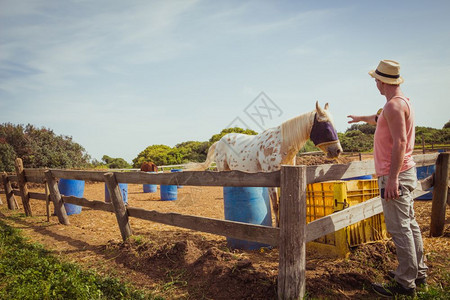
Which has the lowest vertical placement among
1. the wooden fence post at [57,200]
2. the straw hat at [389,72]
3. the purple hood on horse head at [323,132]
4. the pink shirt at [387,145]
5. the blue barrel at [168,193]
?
the blue barrel at [168,193]

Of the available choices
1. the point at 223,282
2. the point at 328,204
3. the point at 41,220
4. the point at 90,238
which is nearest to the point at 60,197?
the point at 41,220

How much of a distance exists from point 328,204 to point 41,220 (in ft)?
23.0

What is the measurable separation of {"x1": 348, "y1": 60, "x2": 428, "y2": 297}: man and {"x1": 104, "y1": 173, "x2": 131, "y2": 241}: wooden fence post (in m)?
3.73

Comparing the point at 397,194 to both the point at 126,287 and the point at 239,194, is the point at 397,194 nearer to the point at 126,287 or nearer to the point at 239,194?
the point at 239,194

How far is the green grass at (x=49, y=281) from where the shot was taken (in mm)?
2783

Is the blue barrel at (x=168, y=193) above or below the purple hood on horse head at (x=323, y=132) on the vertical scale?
below

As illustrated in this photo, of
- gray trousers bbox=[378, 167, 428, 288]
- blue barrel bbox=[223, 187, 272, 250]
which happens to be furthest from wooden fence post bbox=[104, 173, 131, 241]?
gray trousers bbox=[378, 167, 428, 288]

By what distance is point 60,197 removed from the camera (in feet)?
21.6

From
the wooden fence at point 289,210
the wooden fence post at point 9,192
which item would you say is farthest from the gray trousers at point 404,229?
the wooden fence post at point 9,192

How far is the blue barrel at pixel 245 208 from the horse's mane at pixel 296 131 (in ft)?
3.42

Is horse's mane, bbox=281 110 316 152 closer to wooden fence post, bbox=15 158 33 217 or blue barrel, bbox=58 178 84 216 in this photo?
blue barrel, bbox=58 178 84 216

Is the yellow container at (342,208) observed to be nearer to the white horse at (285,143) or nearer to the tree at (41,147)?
the white horse at (285,143)

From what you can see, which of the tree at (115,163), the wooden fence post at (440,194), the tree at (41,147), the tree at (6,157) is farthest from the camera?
the tree at (115,163)

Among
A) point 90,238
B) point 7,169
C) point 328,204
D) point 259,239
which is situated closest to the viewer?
point 259,239
